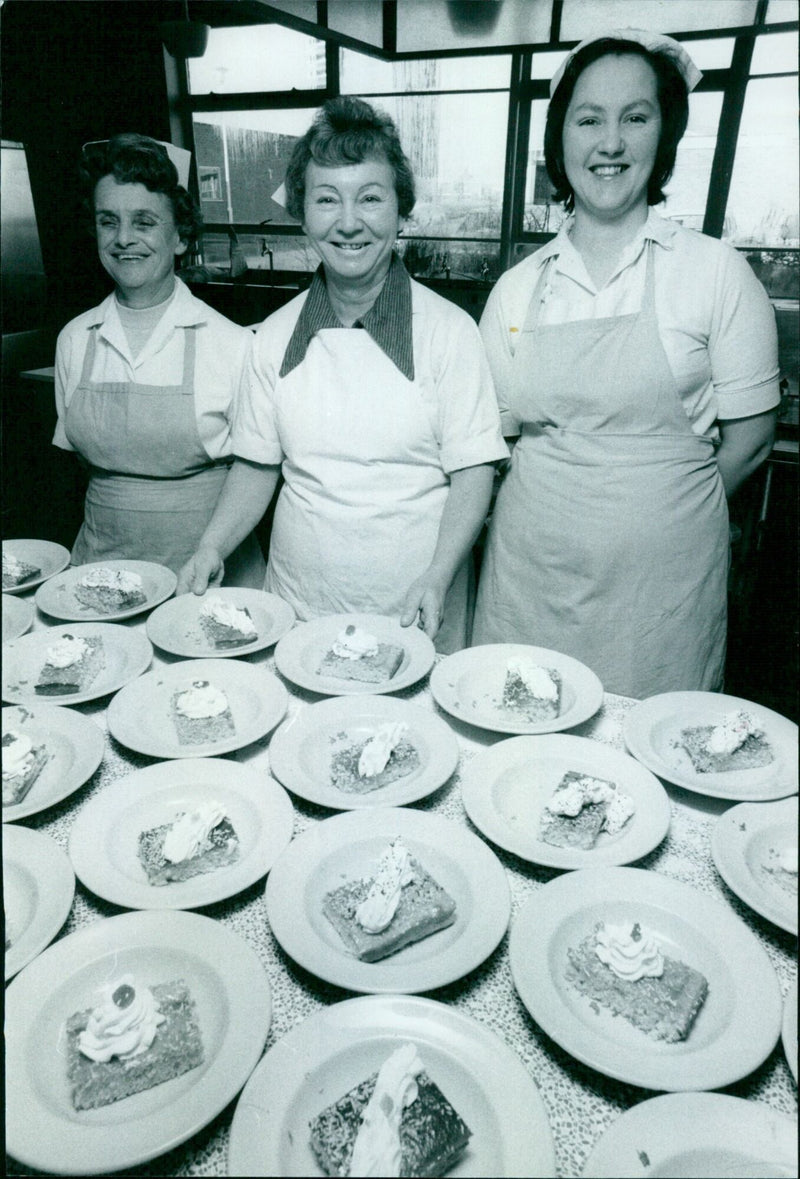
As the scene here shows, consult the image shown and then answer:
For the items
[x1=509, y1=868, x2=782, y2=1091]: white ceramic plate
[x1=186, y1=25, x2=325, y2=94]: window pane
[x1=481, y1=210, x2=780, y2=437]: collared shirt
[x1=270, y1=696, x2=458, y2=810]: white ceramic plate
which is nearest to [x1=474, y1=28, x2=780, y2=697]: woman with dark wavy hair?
[x1=481, y1=210, x2=780, y2=437]: collared shirt

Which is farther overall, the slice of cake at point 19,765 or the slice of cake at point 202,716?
the slice of cake at point 202,716

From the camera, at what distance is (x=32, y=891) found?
36.7 inches

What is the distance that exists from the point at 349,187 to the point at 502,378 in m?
0.56

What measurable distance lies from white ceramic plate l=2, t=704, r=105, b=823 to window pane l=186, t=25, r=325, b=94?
3.07 meters

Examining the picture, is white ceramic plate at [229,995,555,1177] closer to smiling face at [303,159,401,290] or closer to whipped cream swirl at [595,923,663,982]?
whipped cream swirl at [595,923,663,982]

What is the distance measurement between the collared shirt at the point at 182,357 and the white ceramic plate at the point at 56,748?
108 centimetres

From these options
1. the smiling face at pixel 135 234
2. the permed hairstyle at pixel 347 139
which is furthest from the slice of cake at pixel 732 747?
the smiling face at pixel 135 234

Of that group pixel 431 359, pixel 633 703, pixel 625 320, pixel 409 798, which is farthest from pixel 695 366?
pixel 409 798

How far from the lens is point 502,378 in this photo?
1.90m

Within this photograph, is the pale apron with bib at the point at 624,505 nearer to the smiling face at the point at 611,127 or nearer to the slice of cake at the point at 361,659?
the smiling face at the point at 611,127

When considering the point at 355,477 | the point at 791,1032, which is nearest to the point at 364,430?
the point at 355,477

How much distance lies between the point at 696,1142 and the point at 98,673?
1.19 meters

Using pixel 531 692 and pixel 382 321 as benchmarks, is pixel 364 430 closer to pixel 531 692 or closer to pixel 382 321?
pixel 382 321

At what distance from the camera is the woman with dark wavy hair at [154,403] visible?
213 centimetres
